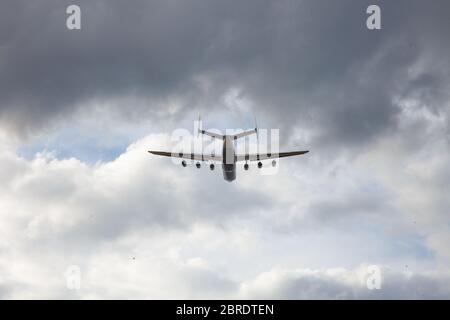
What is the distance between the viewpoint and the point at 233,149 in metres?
90.8

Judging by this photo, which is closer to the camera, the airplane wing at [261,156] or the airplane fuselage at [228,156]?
the airplane fuselage at [228,156]

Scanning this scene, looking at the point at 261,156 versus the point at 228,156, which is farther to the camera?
the point at 261,156

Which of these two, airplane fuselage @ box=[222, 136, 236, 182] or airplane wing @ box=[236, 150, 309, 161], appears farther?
airplane wing @ box=[236, 150, 309, 161]

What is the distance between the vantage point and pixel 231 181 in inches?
4097
